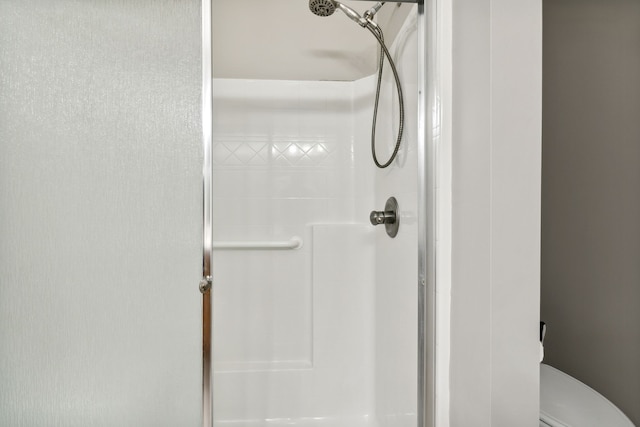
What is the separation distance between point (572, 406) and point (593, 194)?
28.0 inches

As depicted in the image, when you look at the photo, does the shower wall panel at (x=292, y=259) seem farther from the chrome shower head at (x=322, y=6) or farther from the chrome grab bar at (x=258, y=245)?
the chrome shower head at (x=322, y=6)

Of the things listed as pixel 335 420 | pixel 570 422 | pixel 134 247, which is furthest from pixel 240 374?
pixel 570 422

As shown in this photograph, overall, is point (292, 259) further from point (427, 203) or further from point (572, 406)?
point (572, 406)

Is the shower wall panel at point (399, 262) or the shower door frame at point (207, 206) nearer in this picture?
the shower door frame at point (207, 206)

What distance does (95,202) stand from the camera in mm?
1072

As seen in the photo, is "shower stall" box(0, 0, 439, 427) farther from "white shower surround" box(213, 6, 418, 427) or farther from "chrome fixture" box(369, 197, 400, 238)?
"white shower surround" box(213, 6, 418, 427)

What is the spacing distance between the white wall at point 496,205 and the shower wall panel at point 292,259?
855mm

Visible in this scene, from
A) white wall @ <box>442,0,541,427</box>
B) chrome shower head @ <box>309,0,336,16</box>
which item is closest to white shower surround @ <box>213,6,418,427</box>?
chrome shower head @ <box>309,0,336,16</box>

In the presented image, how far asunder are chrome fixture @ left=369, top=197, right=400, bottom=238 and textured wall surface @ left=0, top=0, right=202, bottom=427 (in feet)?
2.19

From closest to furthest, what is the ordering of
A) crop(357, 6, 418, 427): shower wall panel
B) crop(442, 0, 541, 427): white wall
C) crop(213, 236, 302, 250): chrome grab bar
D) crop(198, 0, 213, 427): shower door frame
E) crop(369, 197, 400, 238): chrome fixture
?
1. crop(442, 0, 541, 427): white wall
2. crop(198, 0, 213, 427): shower door frame
3. crop(357, 6, 418, 427): shower wall panel
4. crop(369, 197, 400, 238): chrome fixture
5. crop(213, 236, 302, 250): chrome grab bar

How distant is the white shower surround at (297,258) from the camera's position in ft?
6.07

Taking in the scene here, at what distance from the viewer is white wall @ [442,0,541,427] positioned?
0.96 metres

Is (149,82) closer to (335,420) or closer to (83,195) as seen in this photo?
(83,195)

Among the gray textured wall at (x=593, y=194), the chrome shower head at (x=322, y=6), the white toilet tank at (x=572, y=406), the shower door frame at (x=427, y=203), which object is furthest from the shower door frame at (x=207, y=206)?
the gray textured wall at (x=593, y=194)
